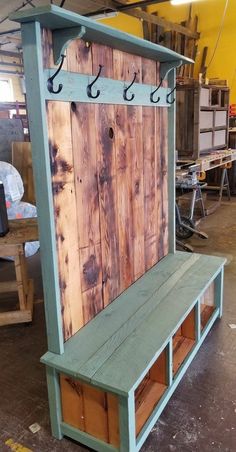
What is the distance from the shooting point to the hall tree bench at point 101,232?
1.29m

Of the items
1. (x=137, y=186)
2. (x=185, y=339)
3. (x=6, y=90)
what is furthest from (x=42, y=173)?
(x=6, y=90)

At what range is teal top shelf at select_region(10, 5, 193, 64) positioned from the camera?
112 cm

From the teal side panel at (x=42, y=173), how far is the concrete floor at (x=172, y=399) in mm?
478

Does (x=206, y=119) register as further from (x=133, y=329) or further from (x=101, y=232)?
(x=133, y=329)

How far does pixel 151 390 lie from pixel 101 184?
0.97 metres

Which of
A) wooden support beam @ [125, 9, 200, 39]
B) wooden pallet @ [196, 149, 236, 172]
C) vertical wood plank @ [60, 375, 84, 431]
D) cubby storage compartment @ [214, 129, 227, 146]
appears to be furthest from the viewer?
wooden support beam @ [125, 9, 200, 39]

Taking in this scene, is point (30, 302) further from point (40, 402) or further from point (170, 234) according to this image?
A: point (170, 234)

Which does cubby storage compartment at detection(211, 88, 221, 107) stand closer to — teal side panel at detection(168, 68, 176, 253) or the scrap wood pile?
the scrap wood pile

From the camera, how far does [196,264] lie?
2.33 m

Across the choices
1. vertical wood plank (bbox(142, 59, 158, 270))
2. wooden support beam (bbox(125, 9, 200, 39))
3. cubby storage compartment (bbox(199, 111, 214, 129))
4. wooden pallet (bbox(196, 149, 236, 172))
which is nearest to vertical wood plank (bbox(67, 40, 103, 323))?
vertical wood plank (bbox(142, 59, 158, 270))

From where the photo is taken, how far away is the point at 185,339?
209 cm

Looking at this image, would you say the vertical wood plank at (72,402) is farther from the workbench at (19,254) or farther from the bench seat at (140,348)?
the workbench at (19,254)

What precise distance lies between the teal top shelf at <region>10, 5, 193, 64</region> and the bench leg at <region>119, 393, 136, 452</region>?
4.12ft

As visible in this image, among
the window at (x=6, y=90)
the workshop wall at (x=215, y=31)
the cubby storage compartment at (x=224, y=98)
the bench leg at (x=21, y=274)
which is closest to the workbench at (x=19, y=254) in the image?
the bench leg at (x=21, y=274)
